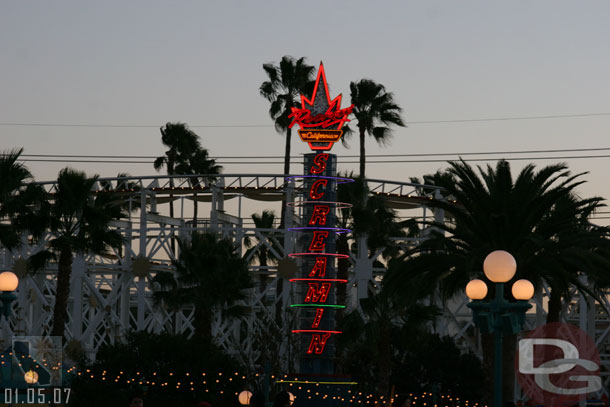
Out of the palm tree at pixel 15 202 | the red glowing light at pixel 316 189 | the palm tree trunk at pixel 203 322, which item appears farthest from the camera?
the palm tree trunk at pixel 203 322

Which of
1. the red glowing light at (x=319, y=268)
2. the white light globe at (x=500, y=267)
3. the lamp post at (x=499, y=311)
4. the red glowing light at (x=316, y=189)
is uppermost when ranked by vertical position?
the red glowing light at (x=316, y=189)

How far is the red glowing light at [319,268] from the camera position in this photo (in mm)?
43062

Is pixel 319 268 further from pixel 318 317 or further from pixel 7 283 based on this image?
pixel 7 283

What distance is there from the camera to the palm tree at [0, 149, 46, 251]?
35.0 metres

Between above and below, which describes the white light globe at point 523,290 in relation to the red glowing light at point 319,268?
below

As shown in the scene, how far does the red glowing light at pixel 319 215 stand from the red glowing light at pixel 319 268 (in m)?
1.43

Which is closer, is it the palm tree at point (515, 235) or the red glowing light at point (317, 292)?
the palm tree at point (515, 235)

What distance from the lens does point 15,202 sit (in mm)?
36219

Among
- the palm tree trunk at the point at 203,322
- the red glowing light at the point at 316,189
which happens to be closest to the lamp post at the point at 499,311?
the red glowing light at the point at 316,189

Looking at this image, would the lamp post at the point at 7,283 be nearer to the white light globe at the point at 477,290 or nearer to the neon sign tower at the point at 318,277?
the white light globe at the point at 477,290

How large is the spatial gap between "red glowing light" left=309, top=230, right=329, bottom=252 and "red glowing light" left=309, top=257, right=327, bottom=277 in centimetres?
40

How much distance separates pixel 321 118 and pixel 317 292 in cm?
752

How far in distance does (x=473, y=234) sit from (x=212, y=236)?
2074 centimetres

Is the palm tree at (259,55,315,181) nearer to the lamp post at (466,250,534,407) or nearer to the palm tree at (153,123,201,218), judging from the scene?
the palm tree at (153,123,201,218)
